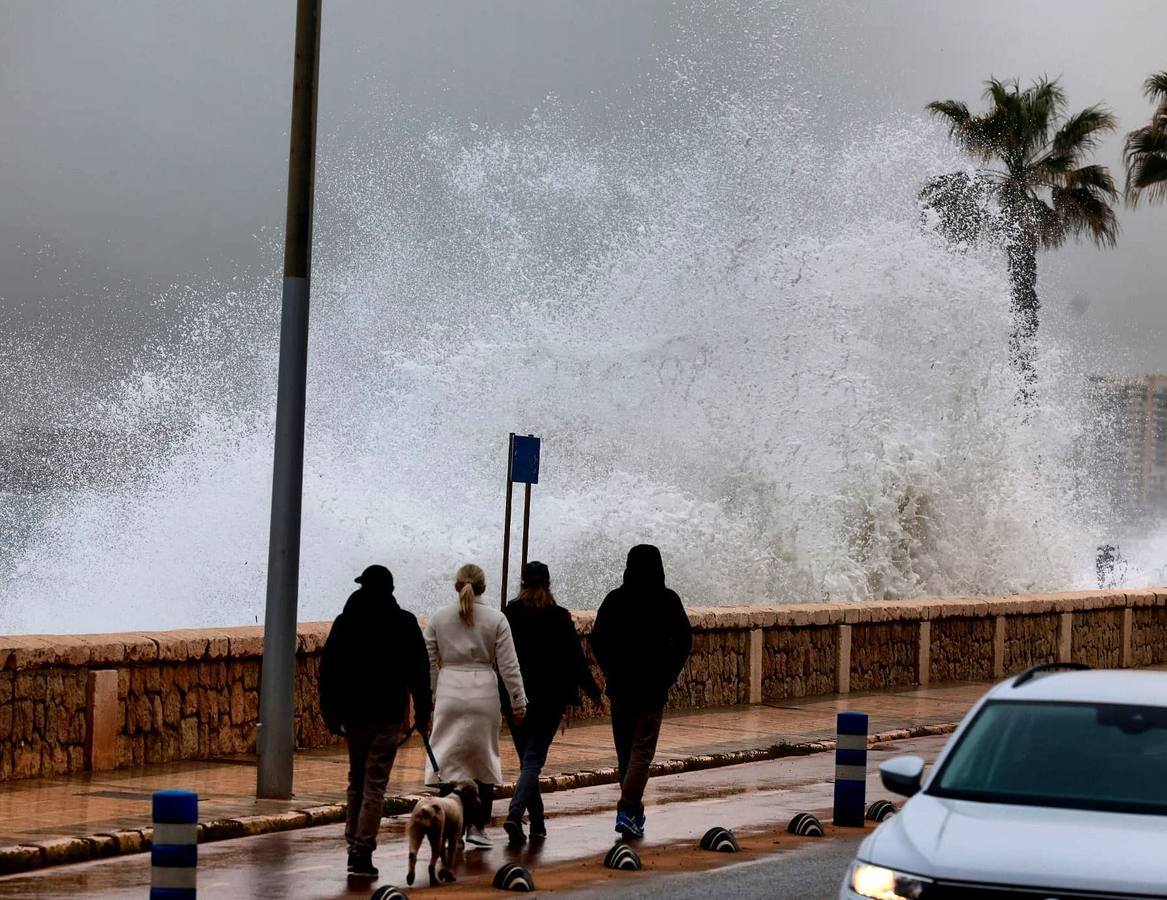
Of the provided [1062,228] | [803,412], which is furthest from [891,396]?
[1062,228]

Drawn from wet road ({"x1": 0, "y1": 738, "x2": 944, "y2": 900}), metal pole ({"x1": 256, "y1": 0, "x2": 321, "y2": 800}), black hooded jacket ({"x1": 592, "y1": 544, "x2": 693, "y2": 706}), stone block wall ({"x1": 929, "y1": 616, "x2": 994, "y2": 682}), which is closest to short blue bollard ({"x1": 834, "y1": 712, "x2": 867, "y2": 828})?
wet road ({"x1": 0, "y1": 738, "x2": 944, "y2": 900})

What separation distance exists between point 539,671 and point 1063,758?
16.1ft

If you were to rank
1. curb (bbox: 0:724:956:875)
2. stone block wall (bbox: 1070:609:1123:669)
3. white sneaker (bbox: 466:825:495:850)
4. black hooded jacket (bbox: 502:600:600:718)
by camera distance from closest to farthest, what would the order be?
curb (bbox: 0:724:956:875), white sneaker (bbox: 466:825:495:850), black hooded jacket (bbox: 502:600:600:718), stone block wall (bbox: 1070:609:1123:669)

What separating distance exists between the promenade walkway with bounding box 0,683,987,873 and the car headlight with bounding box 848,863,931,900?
552 centimetres

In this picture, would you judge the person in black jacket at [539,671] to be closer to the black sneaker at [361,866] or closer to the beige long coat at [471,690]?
the beige long coat at [471,690]

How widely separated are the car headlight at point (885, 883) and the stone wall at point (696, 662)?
7.86 metres

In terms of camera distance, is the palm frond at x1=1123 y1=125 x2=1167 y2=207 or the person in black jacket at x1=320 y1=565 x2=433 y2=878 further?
the palm frond at x1=1123 y1=125 x2=1167 y2=207

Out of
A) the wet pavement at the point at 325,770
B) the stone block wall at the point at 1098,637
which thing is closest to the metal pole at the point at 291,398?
the wet pavement at the point at 325,770

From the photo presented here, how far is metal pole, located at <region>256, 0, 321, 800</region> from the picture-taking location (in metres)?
12.6

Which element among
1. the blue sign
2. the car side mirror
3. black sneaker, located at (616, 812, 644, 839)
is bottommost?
black sneaker, located at (616, 812, 644, 839)

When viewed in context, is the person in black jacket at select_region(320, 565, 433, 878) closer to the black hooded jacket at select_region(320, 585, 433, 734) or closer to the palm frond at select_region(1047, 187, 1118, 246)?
the black hooded jacket at select_region(320, 585, 433, 734)

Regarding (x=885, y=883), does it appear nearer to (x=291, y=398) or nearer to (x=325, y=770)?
(x=291, y=398)

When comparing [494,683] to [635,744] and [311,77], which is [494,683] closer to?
[635,744]

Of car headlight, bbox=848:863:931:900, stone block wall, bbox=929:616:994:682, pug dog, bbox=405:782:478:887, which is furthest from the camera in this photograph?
stone block wall, bbox=929:616:994:682
